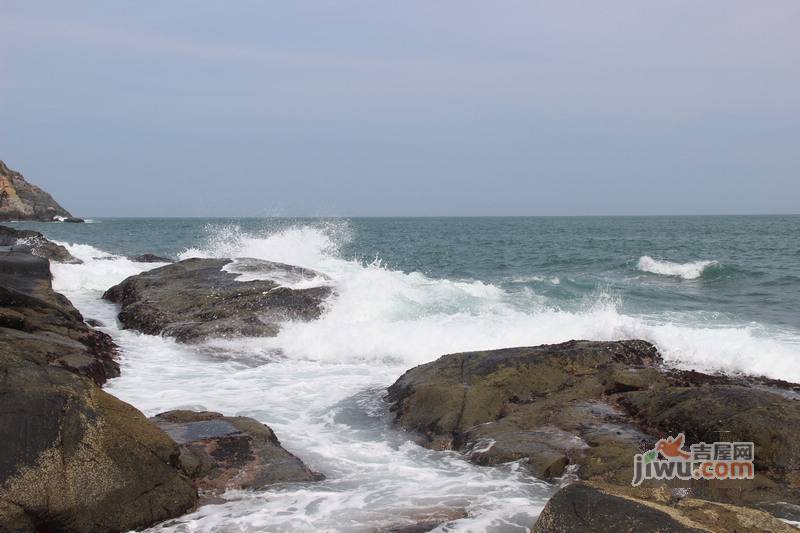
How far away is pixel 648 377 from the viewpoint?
303 inches

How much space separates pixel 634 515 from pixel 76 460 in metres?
3.74

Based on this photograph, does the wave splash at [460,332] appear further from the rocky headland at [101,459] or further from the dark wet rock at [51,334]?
the rocky headland at [101,459]

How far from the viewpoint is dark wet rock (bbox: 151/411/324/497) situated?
549 centimetres

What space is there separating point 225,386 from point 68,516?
449 cm

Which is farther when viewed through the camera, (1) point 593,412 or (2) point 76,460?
(1) point 593,412

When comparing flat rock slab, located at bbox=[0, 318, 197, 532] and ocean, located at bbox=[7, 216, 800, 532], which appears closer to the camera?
flat rock slab, located at bbox=[0, 318, 197, 532]

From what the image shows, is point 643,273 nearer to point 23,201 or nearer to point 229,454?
point 229,454

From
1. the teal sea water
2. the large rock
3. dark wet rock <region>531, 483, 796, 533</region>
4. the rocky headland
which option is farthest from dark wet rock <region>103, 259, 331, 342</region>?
the large rock

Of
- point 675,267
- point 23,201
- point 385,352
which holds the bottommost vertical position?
point 385,352

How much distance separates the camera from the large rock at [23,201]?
68.0m

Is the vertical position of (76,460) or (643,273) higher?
(76,460)

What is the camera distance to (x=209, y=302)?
42.8 ft

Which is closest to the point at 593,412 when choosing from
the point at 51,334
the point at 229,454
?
the point at 229,454

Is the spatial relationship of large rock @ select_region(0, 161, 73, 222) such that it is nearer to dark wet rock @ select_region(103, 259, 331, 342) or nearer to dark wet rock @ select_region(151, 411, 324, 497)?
dark wet rock @ select_region(103, 259, 331, 342)
